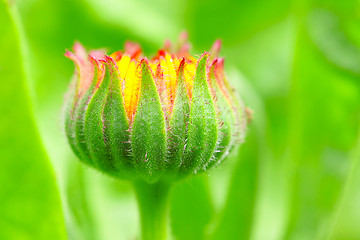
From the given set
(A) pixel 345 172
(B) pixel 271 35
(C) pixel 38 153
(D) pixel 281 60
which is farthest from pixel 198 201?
(B) pixel 271 35

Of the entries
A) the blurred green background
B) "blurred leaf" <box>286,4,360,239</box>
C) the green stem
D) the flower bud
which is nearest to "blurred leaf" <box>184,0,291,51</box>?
the blurred green background

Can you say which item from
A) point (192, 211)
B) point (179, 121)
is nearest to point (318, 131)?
point (192, 211)

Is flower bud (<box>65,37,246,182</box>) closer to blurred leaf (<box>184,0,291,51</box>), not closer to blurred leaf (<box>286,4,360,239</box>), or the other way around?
blurred leaf (<box>286,4,360,239</box>)

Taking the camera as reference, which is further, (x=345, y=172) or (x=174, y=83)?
(x=345, y=172)

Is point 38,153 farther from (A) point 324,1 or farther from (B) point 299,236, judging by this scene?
(A) point 324,1

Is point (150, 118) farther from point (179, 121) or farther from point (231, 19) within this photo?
point (231, 19)

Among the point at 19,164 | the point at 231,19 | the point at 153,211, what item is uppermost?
the point at 231,19

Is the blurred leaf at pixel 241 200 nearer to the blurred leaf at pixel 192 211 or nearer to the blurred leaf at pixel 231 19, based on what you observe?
the blurred leaf at pixel 192 211
